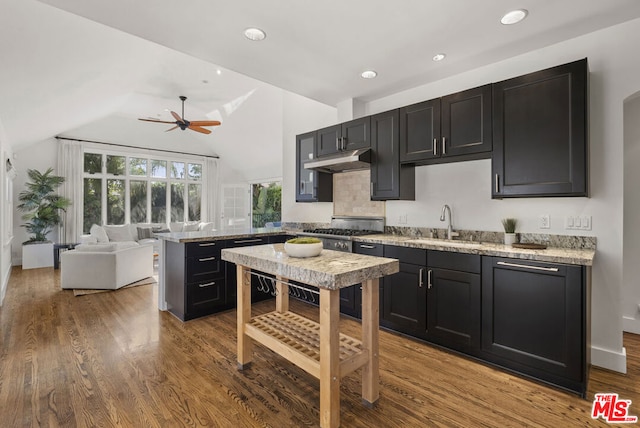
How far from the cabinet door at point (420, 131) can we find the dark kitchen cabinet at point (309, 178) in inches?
50.6

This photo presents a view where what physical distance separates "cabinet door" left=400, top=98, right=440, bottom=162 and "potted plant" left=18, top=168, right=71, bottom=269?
7.32 m

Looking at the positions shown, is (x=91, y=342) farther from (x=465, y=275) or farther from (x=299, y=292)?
(x=465, y=275)

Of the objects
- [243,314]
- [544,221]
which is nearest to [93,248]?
[243,314]

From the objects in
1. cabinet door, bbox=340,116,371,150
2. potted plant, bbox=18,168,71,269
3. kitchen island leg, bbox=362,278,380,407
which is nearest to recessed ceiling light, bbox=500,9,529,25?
cabinet door, bbox=340,116,371,150

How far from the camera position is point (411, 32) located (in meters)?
2.39

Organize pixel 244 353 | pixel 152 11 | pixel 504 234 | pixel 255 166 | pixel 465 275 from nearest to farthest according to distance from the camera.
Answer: pixel 152 11 → pixel 244 353 → pixel 465 275 → pixel 504 234 → pixel 255 166

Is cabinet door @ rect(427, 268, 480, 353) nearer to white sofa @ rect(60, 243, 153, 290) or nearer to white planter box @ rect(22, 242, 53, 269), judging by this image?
white sofa @ rect(60, 243, 153, 290)

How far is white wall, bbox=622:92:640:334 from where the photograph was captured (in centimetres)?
286

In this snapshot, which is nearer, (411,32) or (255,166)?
(411,32)

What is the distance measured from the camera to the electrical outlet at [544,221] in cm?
257

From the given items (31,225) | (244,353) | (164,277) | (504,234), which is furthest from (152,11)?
(31,225)

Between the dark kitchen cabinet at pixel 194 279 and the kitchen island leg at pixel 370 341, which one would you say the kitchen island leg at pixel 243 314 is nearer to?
the kitchen island leg at pixel 370 341

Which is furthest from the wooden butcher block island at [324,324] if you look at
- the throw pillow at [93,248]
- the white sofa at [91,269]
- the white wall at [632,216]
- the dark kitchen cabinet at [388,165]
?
the throw pillow at [93,248]

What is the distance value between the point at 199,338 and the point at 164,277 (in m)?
1.15
